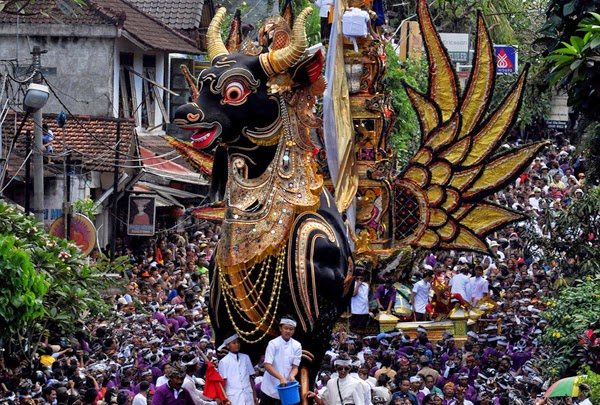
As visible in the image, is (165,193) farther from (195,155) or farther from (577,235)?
(195,155)

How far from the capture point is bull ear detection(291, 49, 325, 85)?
1394cm

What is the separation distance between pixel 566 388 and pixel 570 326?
224 cm

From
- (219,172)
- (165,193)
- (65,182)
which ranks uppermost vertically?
(219,172)

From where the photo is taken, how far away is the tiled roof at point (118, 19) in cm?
2889

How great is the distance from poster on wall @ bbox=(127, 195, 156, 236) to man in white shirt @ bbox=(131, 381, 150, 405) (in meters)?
11.0

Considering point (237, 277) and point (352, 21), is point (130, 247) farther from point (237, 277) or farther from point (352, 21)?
point (237, 277)

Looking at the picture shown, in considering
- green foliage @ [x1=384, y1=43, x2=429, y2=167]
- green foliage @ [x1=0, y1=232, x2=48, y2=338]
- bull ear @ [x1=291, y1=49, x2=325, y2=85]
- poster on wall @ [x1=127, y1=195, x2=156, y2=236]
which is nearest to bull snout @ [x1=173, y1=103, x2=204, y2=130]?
bull ear @ [x1=291, y1=49, x2=325, y2=85]

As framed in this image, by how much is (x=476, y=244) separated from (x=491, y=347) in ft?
4.00

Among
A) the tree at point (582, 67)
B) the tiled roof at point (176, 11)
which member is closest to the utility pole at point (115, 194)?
the tiled roof at point (176, 11)

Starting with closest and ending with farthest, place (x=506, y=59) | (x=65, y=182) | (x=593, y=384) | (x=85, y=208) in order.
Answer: (x=593, y=384), (x=65, y=182), (x=85, y=208), (x=506, y=59)

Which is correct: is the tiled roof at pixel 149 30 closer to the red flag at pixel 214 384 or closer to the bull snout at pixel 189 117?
the bull snout at pixel 189 117

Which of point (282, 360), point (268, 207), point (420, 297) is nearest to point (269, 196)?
point (268, 207)

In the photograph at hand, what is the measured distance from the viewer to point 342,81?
19.5m

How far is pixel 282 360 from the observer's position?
13289 millimetres
